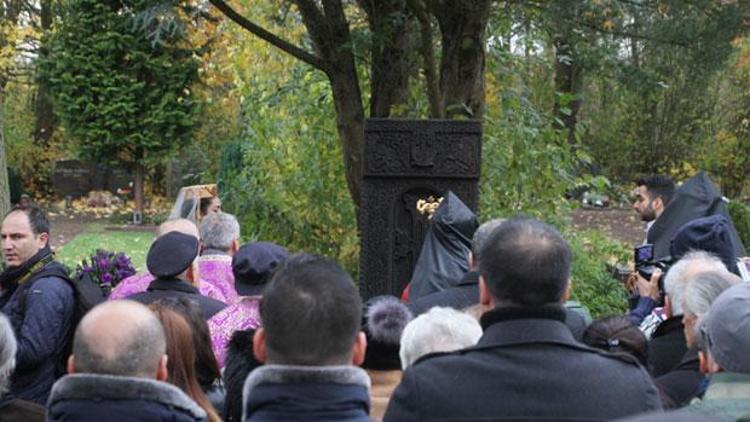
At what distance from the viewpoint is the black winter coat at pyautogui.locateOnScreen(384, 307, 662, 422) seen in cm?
301

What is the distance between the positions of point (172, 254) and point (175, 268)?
0.08 metres

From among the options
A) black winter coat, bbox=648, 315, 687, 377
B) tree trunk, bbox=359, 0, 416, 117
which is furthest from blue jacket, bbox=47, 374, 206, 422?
tree trunk, bbox=359, 0, 416, 117

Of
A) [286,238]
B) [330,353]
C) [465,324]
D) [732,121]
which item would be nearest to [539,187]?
[286,238]

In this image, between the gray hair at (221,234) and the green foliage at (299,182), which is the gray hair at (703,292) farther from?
the green foliage at (299,182)

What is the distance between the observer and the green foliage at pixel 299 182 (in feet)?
39.3

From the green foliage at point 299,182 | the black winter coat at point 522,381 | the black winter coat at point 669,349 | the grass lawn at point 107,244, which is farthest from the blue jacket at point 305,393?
the grass lawn at point 107,244

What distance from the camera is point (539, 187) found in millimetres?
10875

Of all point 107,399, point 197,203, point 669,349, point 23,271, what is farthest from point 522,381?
point 197,203

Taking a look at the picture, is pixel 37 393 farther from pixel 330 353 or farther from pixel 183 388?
pixel 330 353

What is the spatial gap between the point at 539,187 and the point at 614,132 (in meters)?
18.3

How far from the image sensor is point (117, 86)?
80.0 feet

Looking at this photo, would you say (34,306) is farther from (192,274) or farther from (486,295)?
(486,295)

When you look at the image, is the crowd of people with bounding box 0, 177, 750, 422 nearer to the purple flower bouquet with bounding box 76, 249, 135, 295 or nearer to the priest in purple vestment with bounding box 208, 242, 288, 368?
the priest in purple vestment with bounding box 208, 242, 288, 368

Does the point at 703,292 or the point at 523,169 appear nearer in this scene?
the point at 703,292
